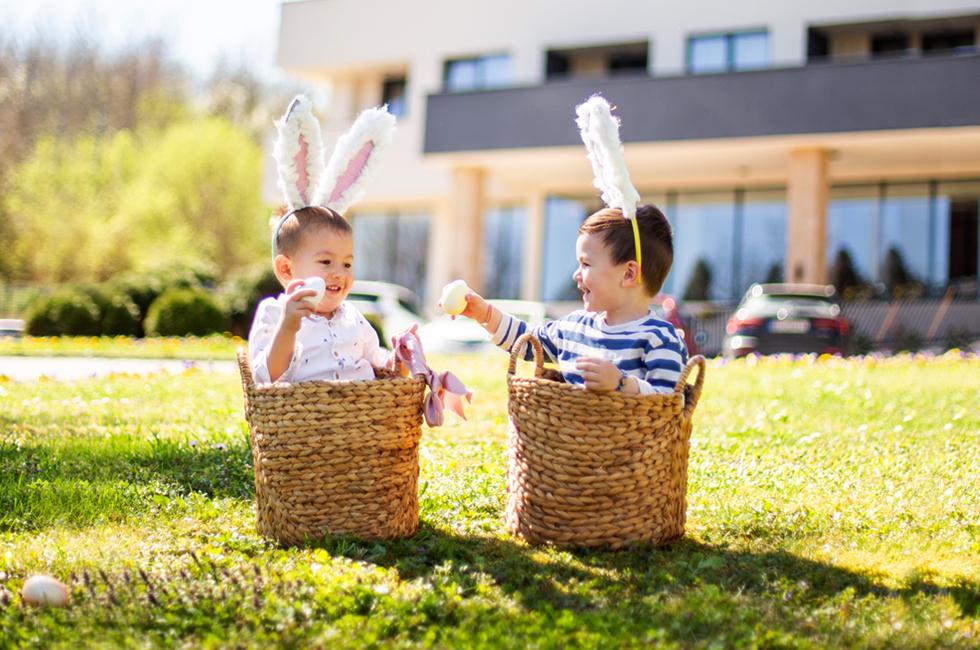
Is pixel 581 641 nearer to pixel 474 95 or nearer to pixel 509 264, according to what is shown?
pixel 474 95

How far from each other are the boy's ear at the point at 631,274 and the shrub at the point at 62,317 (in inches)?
734

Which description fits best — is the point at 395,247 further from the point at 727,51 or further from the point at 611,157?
the point at 611,157

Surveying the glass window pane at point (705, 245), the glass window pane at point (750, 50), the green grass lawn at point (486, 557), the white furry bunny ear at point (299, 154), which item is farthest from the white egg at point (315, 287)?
the glass window pane at point (750, 50)

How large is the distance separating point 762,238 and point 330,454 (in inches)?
773

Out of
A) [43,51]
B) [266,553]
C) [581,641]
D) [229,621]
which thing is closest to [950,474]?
[581,641]

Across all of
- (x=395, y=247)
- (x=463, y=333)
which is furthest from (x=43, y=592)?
(x=395, y=247)

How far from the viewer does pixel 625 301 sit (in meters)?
3.93

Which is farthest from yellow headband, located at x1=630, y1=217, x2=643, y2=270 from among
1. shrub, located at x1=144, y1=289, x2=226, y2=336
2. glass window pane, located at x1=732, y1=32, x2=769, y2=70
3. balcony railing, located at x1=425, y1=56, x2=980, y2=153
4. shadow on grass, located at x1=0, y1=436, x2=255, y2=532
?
glass window pane, located at x1=732, y1=32, x2=769, y2=70

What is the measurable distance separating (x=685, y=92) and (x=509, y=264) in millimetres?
7453

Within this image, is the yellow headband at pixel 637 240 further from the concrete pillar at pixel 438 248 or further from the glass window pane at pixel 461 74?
the concrete pillar at pixel 438 248

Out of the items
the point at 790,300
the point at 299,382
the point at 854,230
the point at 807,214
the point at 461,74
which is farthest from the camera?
the point at 461,74

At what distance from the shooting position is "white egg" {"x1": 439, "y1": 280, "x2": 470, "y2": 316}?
13.0ft

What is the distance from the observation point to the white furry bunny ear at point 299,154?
4.09m

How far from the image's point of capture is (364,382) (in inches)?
142
